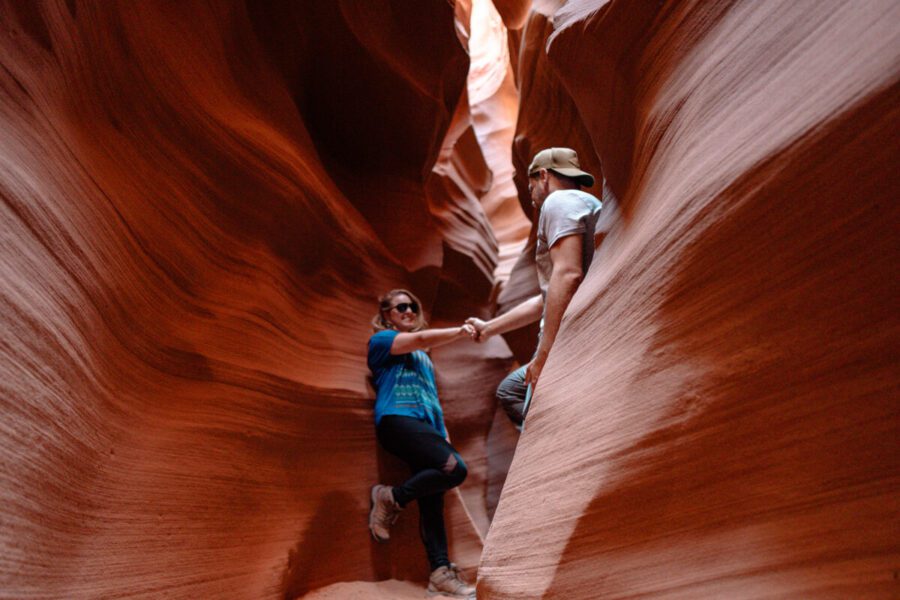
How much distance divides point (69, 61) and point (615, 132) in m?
2.25

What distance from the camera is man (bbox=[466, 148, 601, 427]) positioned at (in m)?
2.70

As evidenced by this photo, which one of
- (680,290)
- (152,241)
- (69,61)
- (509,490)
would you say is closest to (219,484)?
(152,241)

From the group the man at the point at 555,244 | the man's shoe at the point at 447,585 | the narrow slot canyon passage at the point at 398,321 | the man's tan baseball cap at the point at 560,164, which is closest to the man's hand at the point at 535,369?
the man at the point at 555,244

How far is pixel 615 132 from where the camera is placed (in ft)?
9.18

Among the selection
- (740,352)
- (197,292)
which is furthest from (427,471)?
(740,352)

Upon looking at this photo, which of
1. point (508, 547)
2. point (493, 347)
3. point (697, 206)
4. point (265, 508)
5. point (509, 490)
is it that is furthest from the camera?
point (493, 347)

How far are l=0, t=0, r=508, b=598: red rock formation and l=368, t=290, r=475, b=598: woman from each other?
218 mm

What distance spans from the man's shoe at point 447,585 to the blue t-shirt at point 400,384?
2.76ft

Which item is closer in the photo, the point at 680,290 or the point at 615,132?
the point at 680,290

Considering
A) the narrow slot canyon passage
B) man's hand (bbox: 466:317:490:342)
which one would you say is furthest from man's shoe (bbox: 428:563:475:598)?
man's hand (bbox: 466:317:490:342)

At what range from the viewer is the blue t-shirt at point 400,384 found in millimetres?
4105

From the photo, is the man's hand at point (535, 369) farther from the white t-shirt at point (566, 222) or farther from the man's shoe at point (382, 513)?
the man's shoe at point (382, 513)

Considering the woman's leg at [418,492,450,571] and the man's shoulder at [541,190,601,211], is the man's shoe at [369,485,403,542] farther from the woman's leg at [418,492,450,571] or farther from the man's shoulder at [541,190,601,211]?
the man's shoulder at [541,190,601,211]

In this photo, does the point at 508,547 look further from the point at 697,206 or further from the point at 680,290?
the point at 697,206
